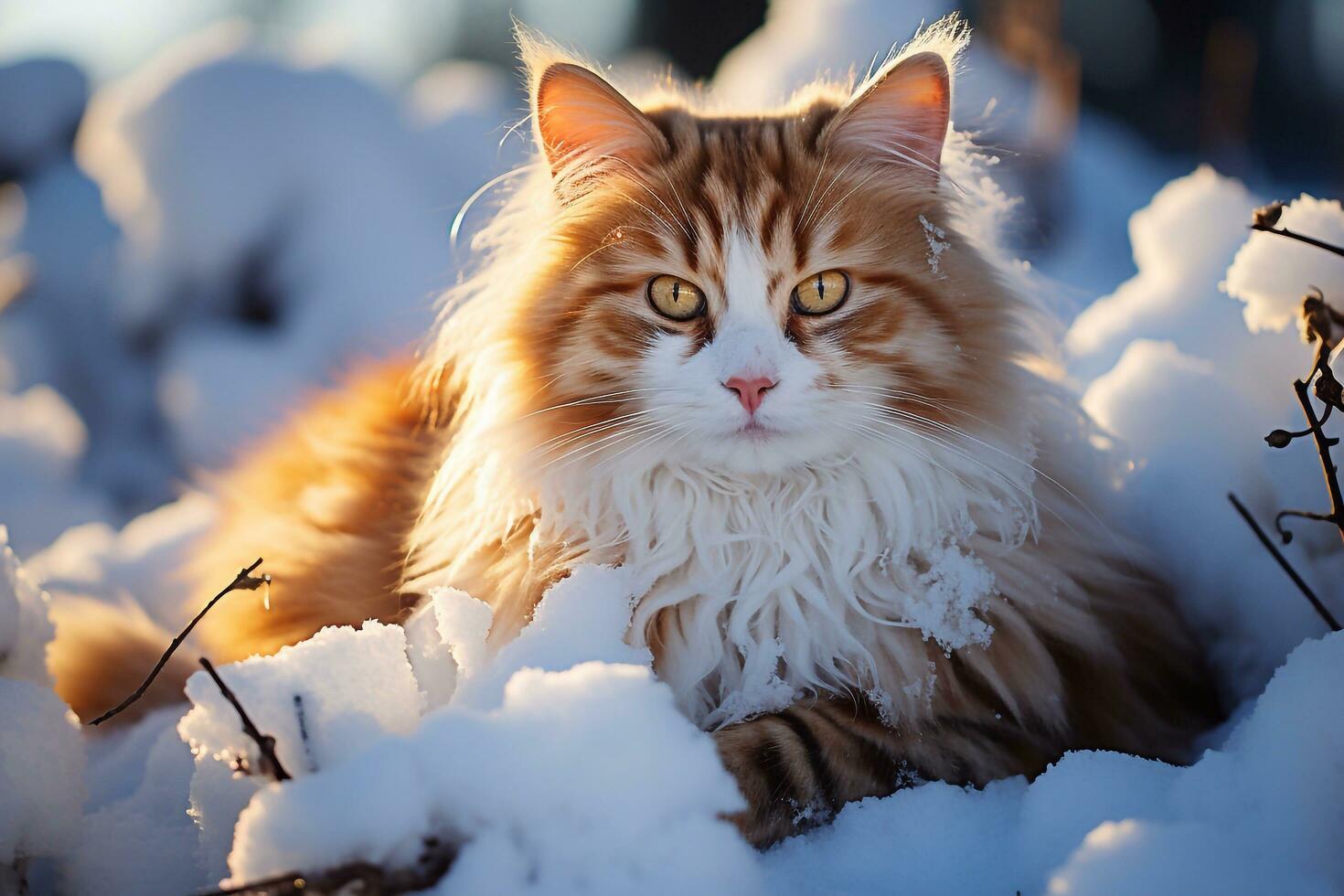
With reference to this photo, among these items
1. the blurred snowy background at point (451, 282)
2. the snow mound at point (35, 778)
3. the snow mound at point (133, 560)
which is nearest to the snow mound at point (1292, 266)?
the blurred snowy background at point (451, 282)

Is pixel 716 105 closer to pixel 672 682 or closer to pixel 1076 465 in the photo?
pixel 1076 465

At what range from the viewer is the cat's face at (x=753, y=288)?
1.06 meters

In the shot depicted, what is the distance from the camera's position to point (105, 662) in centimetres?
134

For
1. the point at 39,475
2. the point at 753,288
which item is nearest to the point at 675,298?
the point at 753,288

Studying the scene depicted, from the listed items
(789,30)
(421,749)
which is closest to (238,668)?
(421,749)

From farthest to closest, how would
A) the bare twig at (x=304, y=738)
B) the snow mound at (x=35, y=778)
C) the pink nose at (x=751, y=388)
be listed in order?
1. the pink nose at (x=751, y=388)
2. the snow mound at (x=35, y=778)
3. the bare twig at (x=304, y=738)

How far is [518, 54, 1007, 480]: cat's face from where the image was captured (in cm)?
106

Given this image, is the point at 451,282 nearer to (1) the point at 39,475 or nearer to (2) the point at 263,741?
(1) the point at 39,475

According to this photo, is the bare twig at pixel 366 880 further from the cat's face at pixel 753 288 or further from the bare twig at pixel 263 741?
the cat's face at pixel 753 288

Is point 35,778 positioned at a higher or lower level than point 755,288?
lower

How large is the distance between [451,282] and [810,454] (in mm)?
1429

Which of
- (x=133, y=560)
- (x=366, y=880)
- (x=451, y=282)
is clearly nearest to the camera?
(x=366, y=880)

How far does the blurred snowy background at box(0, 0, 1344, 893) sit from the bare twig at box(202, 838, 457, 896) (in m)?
0.01

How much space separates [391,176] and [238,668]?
2469mm
